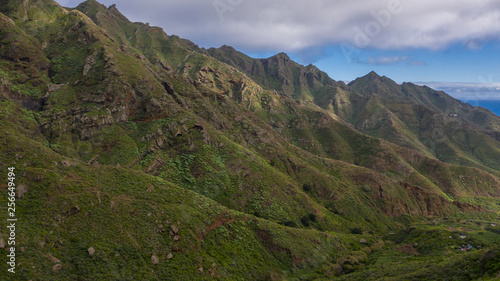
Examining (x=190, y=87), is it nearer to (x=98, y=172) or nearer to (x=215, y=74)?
(x=98, y=172)

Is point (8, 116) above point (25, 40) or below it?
below

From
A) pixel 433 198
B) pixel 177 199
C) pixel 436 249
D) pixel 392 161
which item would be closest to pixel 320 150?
pixel 392 161

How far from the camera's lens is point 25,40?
68.8 metres

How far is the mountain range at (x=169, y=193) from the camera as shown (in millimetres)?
28344

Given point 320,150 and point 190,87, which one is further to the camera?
point 320,150

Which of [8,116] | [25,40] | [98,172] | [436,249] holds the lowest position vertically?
[436,249]

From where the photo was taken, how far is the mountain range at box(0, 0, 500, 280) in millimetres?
28344

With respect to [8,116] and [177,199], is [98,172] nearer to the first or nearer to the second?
[177,199]

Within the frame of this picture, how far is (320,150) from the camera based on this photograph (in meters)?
154

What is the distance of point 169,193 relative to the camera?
41844 mm

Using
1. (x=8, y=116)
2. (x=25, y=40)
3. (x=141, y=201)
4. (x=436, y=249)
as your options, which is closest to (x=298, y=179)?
(x=436, y=249)

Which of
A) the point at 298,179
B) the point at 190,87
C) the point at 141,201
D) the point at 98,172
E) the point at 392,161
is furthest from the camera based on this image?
the point at 392,161

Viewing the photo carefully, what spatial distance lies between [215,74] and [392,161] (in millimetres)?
143716

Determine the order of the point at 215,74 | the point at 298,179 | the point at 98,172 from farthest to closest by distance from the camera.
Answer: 1. the point at 215,74
2. the point at 298,179
3. the point at 98,172
